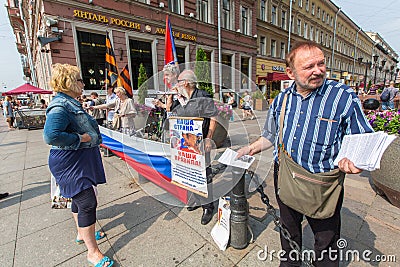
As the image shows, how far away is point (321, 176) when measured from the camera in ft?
4.15

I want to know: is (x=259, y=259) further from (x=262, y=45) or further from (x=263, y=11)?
(x=263, y=11)

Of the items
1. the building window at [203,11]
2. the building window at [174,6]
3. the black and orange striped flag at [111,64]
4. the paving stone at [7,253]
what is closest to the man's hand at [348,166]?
the paving stone at [7,253]

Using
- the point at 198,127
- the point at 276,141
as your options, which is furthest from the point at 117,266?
the point at 276,141

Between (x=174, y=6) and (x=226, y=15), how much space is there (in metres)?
4.74

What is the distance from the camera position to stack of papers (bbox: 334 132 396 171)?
969 mm

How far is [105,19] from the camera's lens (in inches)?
371

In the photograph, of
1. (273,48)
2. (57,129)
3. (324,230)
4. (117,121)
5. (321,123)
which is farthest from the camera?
(273,48)

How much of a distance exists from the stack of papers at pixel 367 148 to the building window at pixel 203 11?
14.8 m

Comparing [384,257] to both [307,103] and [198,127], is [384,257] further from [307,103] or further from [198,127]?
[198,127]

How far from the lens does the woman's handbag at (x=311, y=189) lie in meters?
1.27

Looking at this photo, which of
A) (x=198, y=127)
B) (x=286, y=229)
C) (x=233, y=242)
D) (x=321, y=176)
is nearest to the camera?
(x=321, y=176)

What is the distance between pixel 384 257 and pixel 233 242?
1398 mm

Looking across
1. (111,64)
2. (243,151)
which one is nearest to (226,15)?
(111,64)

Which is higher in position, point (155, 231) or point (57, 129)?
point (57, 129)
